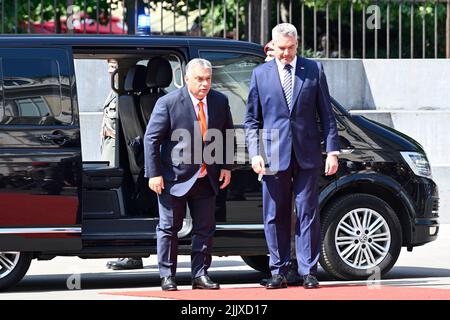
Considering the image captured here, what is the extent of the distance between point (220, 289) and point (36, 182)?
5.25ft

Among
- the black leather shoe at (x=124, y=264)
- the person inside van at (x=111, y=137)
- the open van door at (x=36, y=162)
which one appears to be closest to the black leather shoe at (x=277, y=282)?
the open van door at (x=36, y=162)

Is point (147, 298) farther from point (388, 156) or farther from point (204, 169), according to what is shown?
point (388, 156)

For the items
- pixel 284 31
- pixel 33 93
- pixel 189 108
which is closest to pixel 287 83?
pixel 284 31

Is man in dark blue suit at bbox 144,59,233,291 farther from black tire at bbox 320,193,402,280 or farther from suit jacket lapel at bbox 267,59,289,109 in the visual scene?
black tire at bbox 320,193,402,280

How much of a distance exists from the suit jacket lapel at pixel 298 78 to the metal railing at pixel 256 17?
5584 mm

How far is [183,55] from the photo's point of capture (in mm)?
10719

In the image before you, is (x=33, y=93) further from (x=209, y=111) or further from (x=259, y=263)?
(x=259, y=263)

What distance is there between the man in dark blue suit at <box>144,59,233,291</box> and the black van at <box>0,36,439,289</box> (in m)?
0.54

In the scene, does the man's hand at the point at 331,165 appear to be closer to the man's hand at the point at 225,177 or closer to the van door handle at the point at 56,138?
the man's hand at the point at 225,177

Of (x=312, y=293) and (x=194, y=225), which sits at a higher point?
(x=194, y=225)

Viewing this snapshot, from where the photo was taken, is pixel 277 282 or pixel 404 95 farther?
pixel 404 95

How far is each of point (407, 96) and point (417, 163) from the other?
5.90m

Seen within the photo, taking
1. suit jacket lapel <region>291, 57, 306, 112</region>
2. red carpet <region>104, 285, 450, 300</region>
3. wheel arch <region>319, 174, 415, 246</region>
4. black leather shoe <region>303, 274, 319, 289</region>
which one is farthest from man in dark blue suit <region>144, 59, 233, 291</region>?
wheel arch <region>319, 174, 415, 246</region>

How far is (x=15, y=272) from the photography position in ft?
34.0
